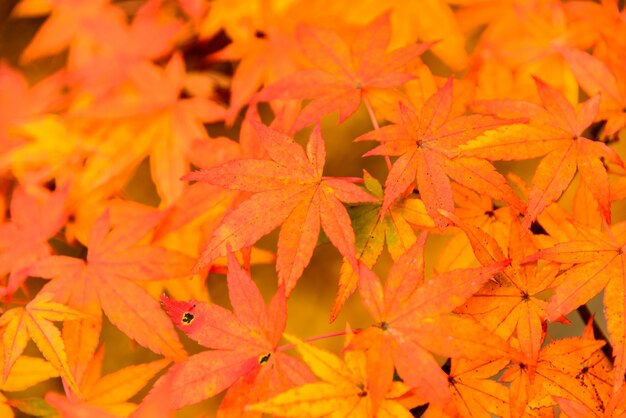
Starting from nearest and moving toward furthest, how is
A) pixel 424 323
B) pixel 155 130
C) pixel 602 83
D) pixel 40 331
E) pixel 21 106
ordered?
pixel 424 323 < pixel 40 331 < pixel 602 83 < pixel 155 130 < pixel 21 106

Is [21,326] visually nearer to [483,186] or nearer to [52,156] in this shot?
[52,156]

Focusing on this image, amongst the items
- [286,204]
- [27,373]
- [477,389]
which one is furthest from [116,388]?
[477,389]

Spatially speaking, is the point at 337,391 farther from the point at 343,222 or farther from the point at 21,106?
the point at 21,106

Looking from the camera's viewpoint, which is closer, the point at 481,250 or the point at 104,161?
the point at 481,250

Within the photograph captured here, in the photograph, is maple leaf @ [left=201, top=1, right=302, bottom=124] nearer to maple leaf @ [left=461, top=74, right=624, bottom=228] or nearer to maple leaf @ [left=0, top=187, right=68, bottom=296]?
maple leaf @ [left=0, top=187, right=68, bottom=296]

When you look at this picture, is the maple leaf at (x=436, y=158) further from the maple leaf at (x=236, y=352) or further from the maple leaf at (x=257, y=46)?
the maple leaf at (x=257, y=46)

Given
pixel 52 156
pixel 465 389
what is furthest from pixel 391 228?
pixel 52 156

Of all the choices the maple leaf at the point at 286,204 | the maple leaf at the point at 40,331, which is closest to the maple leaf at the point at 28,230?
the maple leaf at the point at 40,331
